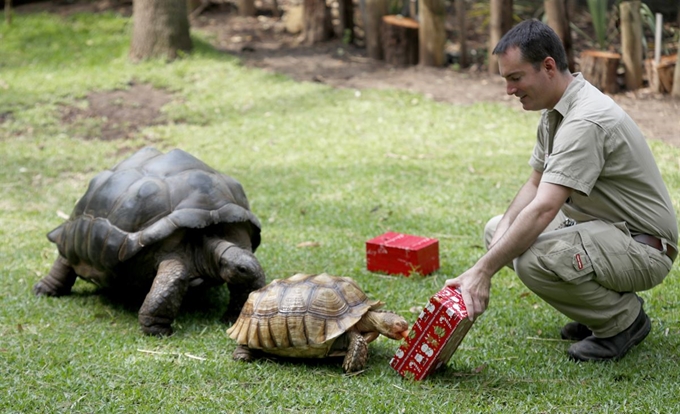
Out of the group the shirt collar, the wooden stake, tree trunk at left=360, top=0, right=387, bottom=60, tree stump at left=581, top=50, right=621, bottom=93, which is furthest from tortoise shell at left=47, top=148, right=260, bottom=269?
the wooden stake

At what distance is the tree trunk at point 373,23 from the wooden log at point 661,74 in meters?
3.84

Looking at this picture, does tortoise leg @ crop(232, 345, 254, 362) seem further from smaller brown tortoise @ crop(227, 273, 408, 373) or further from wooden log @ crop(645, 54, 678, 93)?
wooden log @ crop(645, 54, 678, 93)

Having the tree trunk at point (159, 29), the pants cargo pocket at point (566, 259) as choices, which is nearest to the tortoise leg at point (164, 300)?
the pants cargo pocket at point (566, 259)

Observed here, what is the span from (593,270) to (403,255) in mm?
1690

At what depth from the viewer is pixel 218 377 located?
12.7 feet

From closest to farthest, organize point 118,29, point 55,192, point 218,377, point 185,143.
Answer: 1. point 218,377
2. point 55,192
3. point 185,143
4. point 118,29

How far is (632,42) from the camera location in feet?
31.7

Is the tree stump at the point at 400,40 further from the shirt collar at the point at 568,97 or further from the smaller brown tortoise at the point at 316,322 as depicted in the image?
the smaller brown tortoise at the point at 316,322

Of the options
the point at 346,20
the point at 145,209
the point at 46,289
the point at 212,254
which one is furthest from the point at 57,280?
the point at 346,20

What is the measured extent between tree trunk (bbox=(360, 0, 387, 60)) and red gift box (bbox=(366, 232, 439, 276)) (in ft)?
23.2

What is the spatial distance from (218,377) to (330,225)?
2.83m

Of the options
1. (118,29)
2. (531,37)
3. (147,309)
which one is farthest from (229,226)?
(118,29)

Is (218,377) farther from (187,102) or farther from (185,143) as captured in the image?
(187,102)

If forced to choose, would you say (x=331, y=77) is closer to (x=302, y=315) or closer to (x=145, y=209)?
(x=145, y=209)
